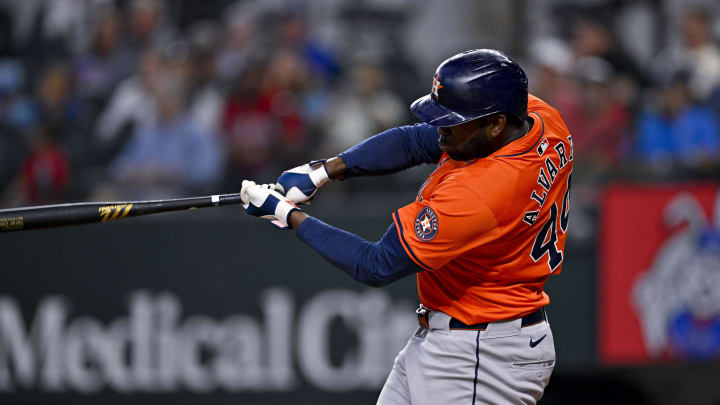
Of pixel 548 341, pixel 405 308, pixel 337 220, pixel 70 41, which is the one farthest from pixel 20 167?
pixel 548 341

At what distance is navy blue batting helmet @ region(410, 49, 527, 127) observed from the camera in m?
3.19

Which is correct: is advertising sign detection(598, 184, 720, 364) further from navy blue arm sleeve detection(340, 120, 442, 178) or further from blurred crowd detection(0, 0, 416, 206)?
navy blue arm sleeve detection(340, 120, 442, 178)

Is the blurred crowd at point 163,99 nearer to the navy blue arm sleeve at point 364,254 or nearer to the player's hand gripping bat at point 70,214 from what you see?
the player's hand gripping bat at point 70,214

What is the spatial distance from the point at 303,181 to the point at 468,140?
755 millimetres

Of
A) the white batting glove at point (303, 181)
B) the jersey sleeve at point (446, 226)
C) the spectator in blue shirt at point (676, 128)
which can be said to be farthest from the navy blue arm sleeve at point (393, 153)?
the spectator in blue shirt at point (676, 128)

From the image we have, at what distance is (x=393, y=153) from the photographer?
151 inches

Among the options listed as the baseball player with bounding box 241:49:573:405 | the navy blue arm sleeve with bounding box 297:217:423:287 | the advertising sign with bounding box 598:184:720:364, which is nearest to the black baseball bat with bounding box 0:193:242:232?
the baseball player with bounding box 241:49:573:405

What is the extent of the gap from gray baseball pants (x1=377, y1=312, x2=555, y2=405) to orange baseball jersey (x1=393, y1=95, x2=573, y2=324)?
0.21 ft

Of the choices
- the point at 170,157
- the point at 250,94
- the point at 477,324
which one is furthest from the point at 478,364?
the point at 250,94

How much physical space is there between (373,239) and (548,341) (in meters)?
2.68

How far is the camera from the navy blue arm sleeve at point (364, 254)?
10.5 ft

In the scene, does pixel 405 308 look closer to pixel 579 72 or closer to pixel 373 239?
pixel 373 239

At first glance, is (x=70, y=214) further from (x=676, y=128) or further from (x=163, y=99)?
(x=676, y=128)

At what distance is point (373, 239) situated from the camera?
6.14 metres
